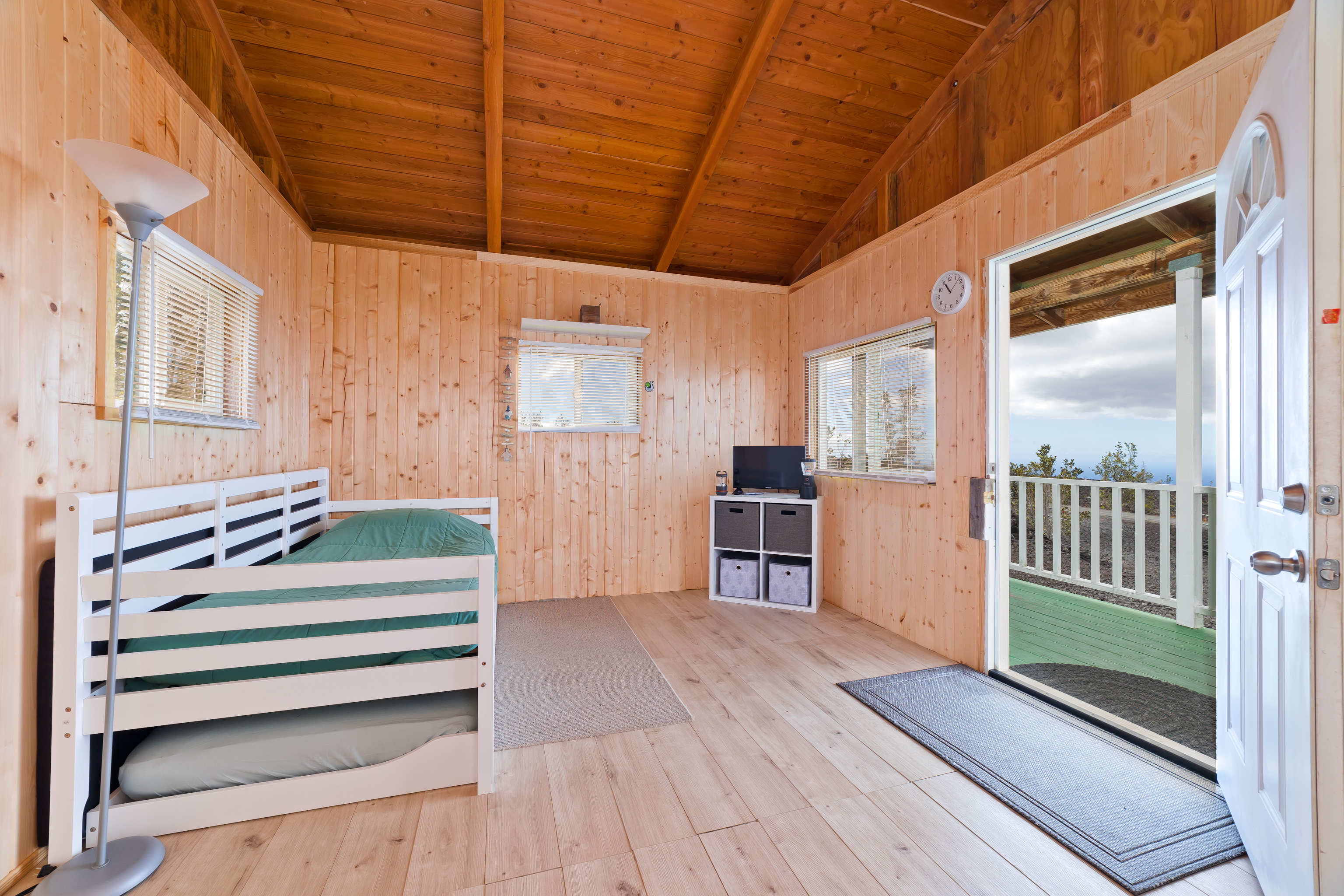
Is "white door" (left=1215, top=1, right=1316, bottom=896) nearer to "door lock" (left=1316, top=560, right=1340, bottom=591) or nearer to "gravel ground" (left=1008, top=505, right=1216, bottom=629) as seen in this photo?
"door lock" (left=1316, top=560, right=1340, bottom=591)

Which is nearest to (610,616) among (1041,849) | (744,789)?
(744,789)

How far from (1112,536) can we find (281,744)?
460 centimetres

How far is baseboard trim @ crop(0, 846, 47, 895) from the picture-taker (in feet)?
4.33

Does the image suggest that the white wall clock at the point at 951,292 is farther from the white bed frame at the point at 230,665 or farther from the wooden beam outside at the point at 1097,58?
the white bed frame at the point at 230,665

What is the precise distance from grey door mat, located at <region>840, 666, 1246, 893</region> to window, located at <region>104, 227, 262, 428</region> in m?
2.97

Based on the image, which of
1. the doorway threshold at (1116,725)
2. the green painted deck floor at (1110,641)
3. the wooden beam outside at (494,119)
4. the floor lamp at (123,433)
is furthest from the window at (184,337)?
the green painted deck floor at (1110,641)

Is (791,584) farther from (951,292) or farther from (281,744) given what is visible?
(281,744)

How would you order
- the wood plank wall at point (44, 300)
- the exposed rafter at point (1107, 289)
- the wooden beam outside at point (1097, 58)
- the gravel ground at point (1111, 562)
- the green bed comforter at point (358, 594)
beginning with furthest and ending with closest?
the gravel ground at point (1111, 562)
the exposed rafter at point (1107, 289)
the wooden beam outside at point (1097, 58)
the green bed comforter at point (358, 594)
the wood plank wall at point (44, 300)

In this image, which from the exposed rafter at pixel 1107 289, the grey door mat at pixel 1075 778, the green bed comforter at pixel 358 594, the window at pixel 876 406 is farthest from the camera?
the exposed rafter at pixel 1107 289

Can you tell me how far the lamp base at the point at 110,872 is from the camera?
128cm

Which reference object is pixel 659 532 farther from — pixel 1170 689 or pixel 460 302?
pixel 1170 689

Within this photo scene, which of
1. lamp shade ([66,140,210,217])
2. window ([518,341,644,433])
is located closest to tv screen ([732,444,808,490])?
window ([518,341,644,433])

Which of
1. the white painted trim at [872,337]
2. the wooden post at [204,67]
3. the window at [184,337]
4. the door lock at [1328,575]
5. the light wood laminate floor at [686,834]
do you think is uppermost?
the wooden post at [204,67]

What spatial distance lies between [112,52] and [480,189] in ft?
6.48
